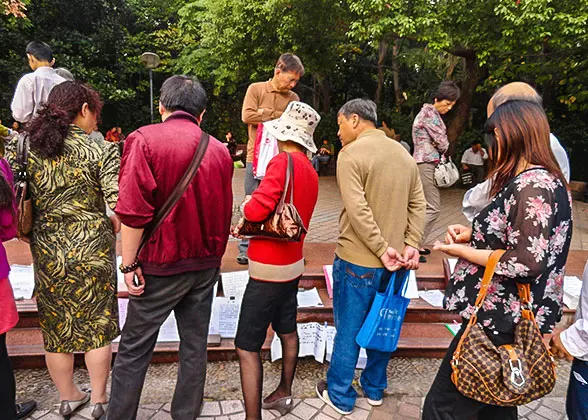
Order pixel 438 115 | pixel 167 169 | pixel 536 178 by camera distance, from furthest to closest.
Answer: pixel 438 115 → pixel 167 169 → pixel 536 178

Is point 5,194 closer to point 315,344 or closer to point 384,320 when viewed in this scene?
point 384,320

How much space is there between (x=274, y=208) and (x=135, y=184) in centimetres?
68

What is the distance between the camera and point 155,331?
200cm

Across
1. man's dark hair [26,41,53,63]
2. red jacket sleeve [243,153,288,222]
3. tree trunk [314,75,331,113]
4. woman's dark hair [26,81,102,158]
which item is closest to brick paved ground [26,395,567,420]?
red jacket sleeve [243,153,288,222]

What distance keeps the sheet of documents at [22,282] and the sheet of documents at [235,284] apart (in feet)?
5.03

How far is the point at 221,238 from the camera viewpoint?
2.11 m

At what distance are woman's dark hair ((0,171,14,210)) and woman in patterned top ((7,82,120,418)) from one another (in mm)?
102

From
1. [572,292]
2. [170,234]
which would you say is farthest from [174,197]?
[572,292]

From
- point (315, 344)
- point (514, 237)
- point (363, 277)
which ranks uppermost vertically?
point (514, 237)

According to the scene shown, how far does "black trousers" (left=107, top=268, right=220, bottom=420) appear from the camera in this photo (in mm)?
1954

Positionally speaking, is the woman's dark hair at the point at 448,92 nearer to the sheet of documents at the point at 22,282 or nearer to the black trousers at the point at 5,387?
the black trousers at the point at 5,387

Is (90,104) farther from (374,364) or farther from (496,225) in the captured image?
(374,364)

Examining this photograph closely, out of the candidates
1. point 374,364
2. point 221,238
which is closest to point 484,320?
point 374,364

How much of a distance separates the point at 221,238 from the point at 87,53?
1387 cm
